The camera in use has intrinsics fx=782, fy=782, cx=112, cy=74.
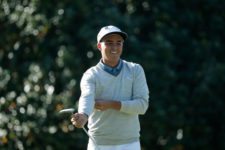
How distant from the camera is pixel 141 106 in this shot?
539cm

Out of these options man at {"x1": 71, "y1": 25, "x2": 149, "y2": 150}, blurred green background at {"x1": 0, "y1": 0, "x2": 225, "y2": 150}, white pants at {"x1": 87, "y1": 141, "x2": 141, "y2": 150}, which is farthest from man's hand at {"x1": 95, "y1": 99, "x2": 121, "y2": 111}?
blurred green background at {"x1": 0, "y1": 0, "x2": 225, "y2": 150}

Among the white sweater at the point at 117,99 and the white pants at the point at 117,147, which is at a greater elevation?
the white sweater at the point at 117,99

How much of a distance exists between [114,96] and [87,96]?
0.26m

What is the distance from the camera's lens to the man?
17.5ft

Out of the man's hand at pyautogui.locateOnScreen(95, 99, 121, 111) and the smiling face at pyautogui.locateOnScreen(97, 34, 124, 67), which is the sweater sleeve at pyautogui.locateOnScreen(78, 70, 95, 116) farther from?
the smiling face at pyautogui.locateOnScreen(97, 34, 124, 67)

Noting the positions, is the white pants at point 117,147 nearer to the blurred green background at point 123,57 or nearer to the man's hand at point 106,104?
the man's hand at point 106,104

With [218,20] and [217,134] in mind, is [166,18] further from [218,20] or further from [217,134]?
[217,134]

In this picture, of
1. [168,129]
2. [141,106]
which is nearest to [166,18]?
[168,129]

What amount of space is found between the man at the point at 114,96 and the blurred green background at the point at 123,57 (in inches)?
143

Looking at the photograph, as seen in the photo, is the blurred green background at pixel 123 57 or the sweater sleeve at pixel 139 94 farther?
the blurred green background at pixel 123 57

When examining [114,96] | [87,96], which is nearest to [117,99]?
[114,96]

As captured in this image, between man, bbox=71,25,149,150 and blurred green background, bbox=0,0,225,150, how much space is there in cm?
362

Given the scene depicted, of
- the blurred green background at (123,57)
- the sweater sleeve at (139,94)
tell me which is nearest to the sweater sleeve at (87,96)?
the sweater sleeve at (139,94)

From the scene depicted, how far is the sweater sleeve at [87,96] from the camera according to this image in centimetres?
509
